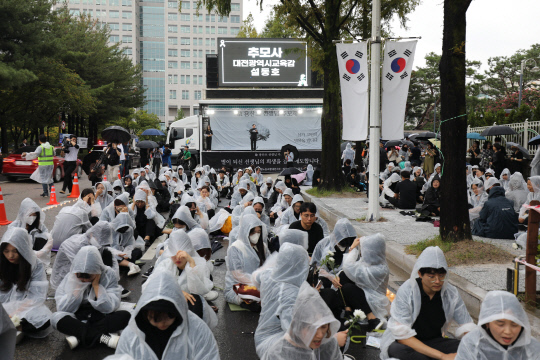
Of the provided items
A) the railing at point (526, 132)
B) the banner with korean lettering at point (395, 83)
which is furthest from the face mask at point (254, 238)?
the railing at point (526, 132)

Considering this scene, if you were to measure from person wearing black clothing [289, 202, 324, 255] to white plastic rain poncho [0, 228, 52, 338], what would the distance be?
3.08m

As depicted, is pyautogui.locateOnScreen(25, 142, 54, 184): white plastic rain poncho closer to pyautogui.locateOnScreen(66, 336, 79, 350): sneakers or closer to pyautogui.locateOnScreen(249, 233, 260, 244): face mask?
pyautogui.locateOnScreen(249, 233, 260, 244): face mask

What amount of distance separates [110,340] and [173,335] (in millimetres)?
1790

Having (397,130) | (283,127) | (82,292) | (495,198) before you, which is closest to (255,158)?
(283,127)

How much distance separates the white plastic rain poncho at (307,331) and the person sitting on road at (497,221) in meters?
6.41

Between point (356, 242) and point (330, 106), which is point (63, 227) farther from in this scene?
point (330, 106)

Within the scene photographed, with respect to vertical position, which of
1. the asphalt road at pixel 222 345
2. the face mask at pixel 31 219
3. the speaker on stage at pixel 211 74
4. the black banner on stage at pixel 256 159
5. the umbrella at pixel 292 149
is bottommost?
the asphalt road at pixel 222 345

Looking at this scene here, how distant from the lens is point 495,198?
9156 millimetres

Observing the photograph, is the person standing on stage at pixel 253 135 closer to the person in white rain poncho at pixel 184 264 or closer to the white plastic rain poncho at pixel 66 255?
the white plastic rain poncho at pixel 66 255

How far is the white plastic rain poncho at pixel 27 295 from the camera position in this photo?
4629 millimetres

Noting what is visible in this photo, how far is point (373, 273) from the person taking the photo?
498 cm

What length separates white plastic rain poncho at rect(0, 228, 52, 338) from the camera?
4629mm

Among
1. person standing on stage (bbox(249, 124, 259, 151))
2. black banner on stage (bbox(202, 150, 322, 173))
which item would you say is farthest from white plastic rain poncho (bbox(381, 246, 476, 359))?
person standing on stage (bbox(249, 124, 259, 151))

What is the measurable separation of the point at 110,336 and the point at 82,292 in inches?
19.8
